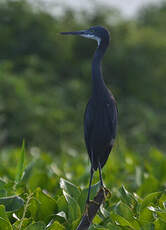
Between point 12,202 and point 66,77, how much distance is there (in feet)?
67.1

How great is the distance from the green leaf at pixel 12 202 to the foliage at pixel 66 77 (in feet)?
44.7

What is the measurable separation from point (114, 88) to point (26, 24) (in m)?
5.17

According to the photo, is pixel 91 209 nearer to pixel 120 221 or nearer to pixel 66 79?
pixel 120 221

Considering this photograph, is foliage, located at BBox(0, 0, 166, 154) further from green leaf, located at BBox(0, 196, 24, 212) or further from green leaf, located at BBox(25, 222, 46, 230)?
green leaf, located at BBox(25, 222, 46, 230)

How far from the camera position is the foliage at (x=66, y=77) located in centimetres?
1747

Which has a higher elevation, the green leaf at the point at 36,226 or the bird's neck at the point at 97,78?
the bird's neck at the point at 97,78

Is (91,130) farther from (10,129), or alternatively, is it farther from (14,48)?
(14,48)

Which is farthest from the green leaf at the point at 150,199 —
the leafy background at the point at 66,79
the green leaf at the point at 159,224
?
the leafy background at the point at 66,79

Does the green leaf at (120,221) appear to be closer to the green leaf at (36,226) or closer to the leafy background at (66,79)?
the green leaf at (36,226)

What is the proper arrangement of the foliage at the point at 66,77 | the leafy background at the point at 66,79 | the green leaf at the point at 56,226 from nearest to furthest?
1. the green leaf at the point at 56,226
2. the leafy background at the point at 66,79
3. the foliage at the point at 66,77

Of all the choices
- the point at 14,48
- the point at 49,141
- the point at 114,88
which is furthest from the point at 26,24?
the point at 49,141

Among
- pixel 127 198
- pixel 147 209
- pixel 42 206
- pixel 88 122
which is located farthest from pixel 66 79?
pixel 88 122

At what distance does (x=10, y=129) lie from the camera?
55.7ft

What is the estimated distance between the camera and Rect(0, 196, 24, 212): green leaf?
2693 mm
